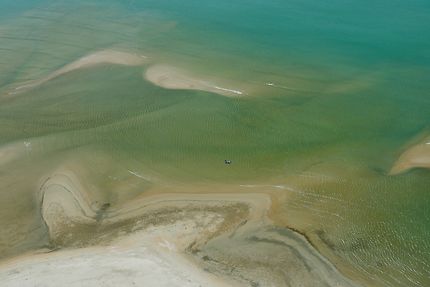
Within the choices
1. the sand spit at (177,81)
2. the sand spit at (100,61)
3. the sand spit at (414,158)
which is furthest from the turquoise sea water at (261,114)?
the sand spit at (100,61)

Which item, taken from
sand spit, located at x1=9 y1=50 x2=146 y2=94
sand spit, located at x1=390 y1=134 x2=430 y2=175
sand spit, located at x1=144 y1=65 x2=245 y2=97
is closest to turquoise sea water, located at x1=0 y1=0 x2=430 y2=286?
sand spit, located at x1=390 y1=134 x2=430 y2=175

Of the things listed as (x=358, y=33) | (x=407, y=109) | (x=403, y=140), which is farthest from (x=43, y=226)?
(x=358, y=33)

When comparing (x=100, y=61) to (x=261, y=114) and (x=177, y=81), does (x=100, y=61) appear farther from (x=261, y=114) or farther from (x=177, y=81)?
(x=261, y=114)

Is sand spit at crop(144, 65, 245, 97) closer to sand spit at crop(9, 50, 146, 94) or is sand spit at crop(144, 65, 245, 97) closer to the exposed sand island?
sand spit at crop(9, 50, 146, 94)

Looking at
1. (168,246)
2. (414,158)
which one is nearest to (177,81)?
(168,246)

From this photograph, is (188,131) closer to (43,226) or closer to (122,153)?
(122,153)
